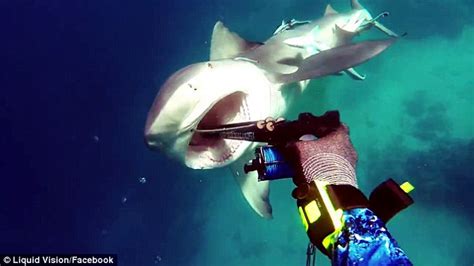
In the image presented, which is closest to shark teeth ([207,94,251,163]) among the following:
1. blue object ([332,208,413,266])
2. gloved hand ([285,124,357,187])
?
gloved hand ([285,124,357,187])

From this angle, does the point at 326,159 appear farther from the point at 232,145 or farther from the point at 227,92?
the point at 232,145

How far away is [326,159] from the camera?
1.85 metres

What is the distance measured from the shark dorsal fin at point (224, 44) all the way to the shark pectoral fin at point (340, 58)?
1909 mm

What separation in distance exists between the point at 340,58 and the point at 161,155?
4.92 meters

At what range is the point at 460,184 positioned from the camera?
9680mm

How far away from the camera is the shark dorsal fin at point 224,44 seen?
5.41 metres

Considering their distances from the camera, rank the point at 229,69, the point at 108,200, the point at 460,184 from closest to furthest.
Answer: the point at 229,69 < the point at 460,184 < the point at 108,200

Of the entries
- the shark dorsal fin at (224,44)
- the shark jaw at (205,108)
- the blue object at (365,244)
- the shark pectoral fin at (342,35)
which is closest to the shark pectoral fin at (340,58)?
the shark jaw at (205,108)

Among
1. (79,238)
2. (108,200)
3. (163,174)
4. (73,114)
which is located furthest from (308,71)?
(73,114)

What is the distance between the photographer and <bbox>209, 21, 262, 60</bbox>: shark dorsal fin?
5406 millimetres

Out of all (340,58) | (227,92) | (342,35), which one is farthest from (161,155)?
(340,58)

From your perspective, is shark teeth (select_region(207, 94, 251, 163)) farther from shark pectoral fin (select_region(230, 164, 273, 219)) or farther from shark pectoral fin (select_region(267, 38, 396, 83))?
shark pectoral fin (select_region(230, 164, 273, 219))

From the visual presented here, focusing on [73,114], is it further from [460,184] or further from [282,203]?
[460,184]

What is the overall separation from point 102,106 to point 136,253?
24.0ft
